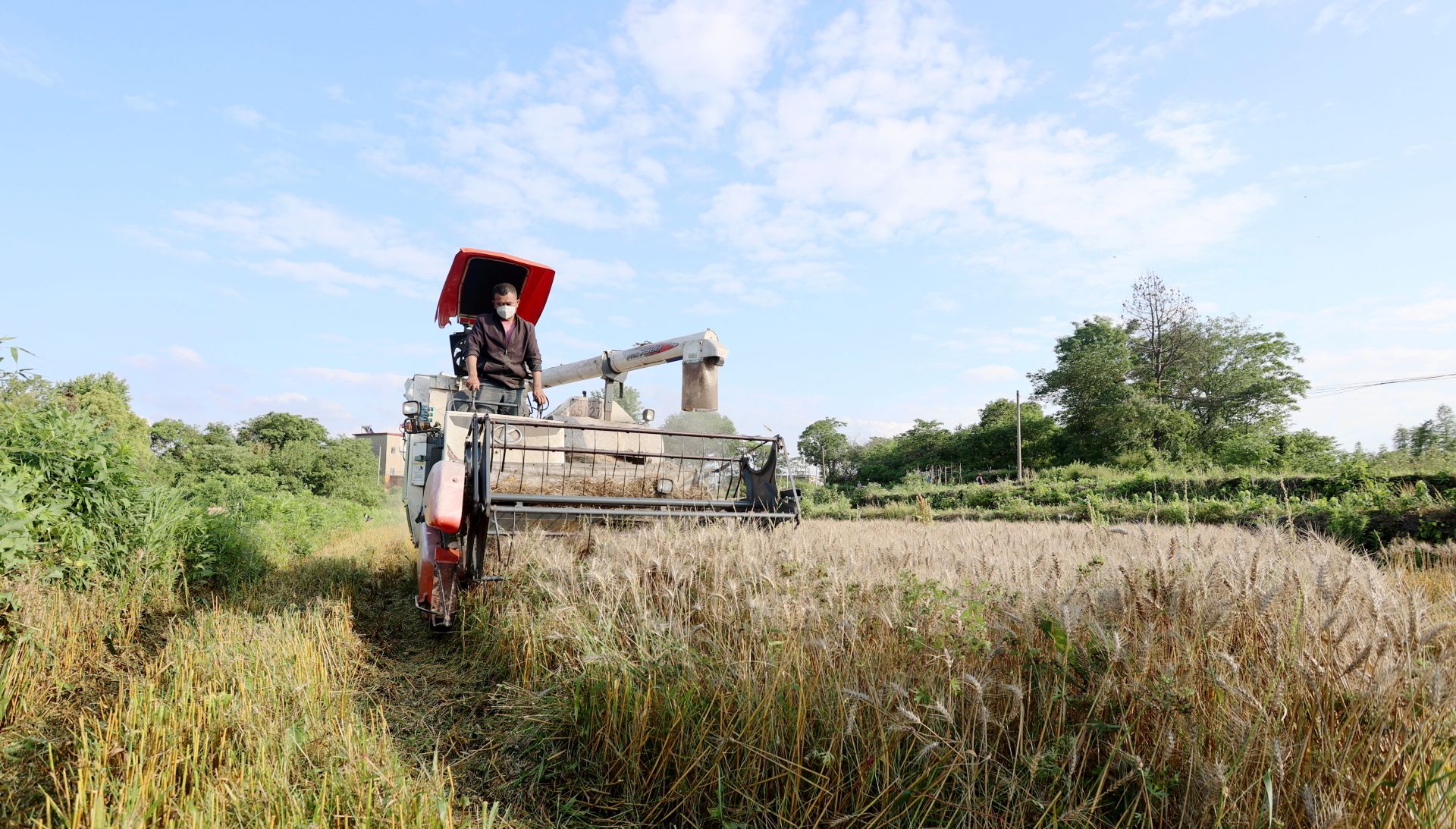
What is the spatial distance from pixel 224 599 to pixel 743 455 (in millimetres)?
4825

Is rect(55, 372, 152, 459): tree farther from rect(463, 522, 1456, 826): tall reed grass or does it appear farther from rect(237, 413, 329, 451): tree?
rect(463, 522, 1456, 826): tall reed grass

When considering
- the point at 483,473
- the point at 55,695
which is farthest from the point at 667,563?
the point at 55,695

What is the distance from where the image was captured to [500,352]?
6.74 meters

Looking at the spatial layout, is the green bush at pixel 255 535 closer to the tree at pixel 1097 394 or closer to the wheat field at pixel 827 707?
the wheat field at pixel 827 707

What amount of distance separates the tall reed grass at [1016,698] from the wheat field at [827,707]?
0.01 metres

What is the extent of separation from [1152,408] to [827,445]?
2880 cm

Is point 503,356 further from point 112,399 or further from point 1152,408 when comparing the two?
point 1152,408

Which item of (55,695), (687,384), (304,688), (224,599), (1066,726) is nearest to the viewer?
(1066,726)

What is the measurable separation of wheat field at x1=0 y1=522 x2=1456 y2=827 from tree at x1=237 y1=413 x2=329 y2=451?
1379 inches

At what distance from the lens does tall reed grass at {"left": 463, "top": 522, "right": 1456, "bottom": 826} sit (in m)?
1.90

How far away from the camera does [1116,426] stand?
3791cm

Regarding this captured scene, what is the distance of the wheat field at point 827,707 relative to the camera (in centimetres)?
198

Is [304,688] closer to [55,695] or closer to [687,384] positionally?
[55,695]

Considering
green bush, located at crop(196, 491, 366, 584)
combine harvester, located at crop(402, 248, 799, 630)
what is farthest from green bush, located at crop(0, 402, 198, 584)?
combine harvester, located at crop(402, 248, 799, 630)
